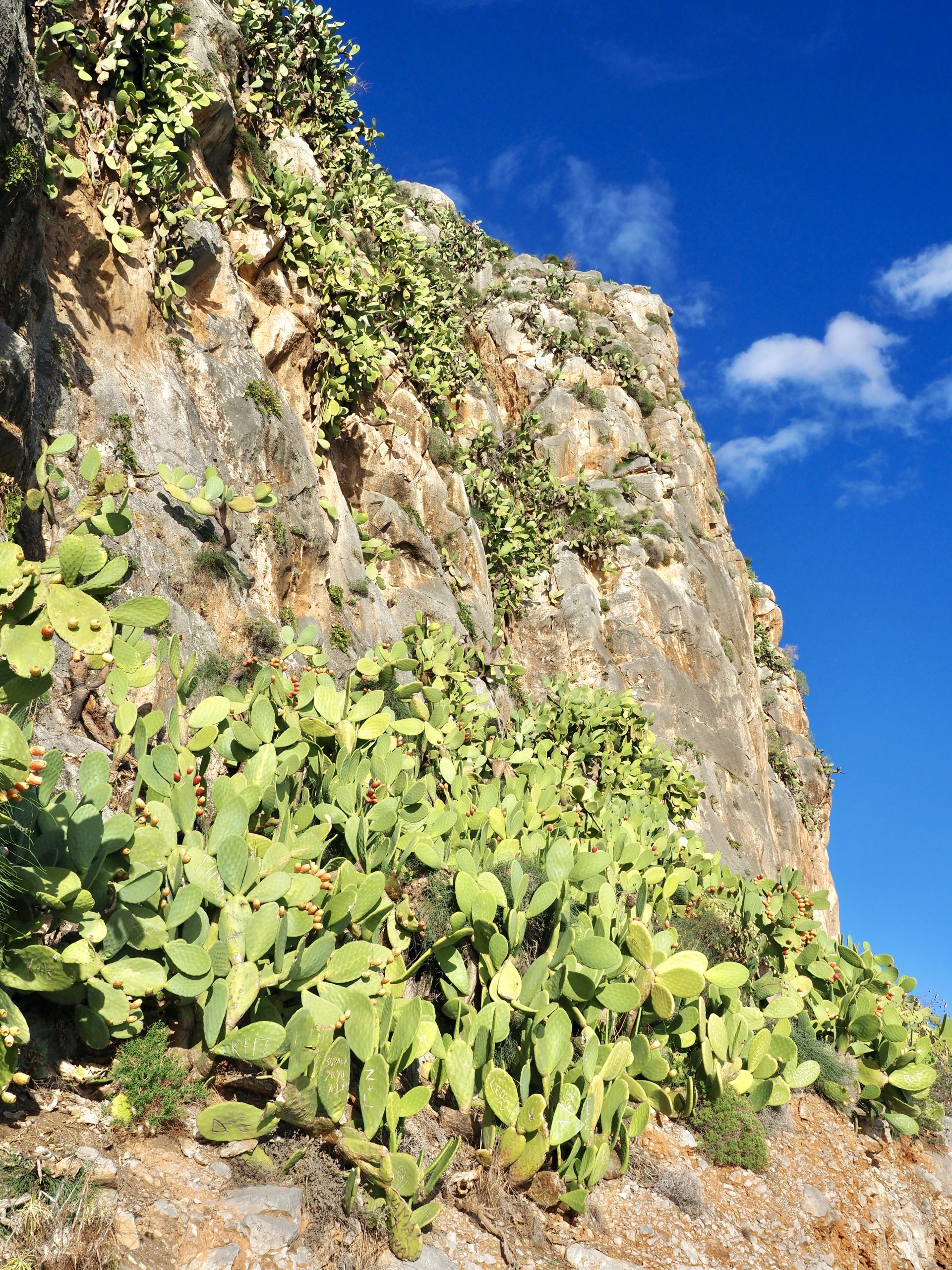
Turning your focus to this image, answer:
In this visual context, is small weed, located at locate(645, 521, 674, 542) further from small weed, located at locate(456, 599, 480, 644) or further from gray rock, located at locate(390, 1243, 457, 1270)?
gray rock, located at locate(390, 1243, 457, 1270)

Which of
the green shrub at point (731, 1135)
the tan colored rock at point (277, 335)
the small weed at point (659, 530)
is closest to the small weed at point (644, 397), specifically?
the small weed at point (659, 530)

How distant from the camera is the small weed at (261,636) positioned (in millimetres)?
6949

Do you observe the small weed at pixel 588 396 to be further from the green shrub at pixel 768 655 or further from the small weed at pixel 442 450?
the green shrub at pixel 768 655

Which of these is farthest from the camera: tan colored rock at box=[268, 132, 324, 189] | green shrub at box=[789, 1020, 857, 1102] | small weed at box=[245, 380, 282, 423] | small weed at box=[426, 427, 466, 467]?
small weed at box=[426, 427, 466, 467]

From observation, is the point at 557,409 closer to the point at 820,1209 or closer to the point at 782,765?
the point at 782,765

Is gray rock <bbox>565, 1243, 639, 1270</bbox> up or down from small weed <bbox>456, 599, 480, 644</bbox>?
down

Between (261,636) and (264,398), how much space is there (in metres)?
2.65

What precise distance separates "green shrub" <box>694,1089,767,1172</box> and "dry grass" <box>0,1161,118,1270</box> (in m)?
3.50

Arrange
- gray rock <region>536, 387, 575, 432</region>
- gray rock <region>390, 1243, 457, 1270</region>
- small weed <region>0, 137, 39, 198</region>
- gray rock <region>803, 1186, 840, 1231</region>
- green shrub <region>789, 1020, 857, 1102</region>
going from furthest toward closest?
gray rock <region>536, 387, 575, 432</region>
green shrub <region>789, 1020, 857, 1102</region>
small weed <region>0, 137, 39, 198</region>
gray rock <region>803, 1186, 840, 1231</region>
gray rock <region>390, 1243, 457, 1270</region>

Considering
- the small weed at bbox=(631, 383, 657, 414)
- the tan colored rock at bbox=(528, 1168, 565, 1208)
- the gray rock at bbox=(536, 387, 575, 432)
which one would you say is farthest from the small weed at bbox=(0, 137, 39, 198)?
the small weed at bbox=(631, 383, 657, 414)

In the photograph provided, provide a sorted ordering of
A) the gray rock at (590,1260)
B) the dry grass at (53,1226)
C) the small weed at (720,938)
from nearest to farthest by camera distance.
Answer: the dry grass at (53,1226)
the gray rock at (590,1260)
the small weed at (720,938)

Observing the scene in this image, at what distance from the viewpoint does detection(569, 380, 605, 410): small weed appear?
19.9 meters

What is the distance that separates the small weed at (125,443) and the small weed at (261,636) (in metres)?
1.48

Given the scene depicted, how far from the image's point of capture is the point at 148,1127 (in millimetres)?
2959
